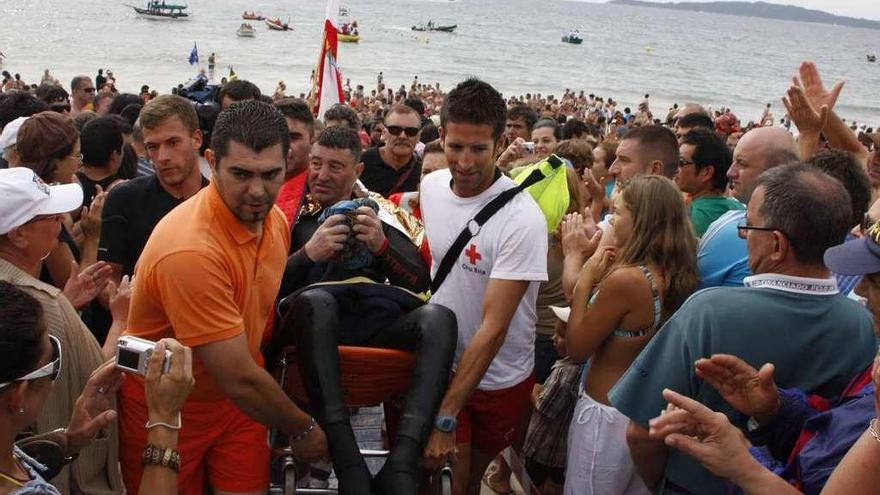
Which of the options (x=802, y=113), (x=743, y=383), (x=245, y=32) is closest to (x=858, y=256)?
(x=743, y=383)

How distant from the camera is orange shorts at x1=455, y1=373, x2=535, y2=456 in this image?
395cm

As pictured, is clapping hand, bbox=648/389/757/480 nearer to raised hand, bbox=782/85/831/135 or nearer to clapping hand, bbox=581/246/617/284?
clapping hand, bbox=581/246/617/284

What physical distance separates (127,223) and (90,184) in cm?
163

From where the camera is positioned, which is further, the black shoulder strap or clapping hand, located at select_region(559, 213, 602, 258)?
clapping hand, located at select_region(559, 213, 602, 258)

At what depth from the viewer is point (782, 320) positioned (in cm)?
282

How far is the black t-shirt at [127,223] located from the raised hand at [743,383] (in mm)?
3046

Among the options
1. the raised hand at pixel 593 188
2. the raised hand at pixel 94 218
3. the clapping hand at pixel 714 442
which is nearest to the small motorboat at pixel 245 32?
the raised hand at pixel 593 188

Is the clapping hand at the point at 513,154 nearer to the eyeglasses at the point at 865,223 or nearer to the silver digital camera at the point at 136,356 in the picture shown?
the eyeglasses at the point at 865,223

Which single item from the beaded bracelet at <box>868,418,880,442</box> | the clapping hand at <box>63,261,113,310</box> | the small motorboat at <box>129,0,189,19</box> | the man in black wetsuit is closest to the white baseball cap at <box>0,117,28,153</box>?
the clapping hand at <box>63,261,113,310</box>

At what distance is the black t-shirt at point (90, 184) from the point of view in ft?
18.5

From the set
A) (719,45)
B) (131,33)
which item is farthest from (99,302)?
(719,45)

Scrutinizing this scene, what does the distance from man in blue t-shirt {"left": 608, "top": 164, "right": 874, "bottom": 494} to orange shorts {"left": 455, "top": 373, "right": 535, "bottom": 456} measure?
1099mm

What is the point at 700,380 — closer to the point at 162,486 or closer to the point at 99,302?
the point at 162,486

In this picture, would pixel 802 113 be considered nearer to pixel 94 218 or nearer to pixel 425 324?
pixel 425 324
